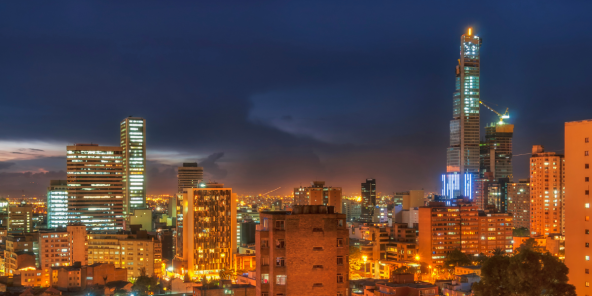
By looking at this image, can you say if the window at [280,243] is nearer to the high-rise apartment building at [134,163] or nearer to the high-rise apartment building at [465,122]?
the high-rise apartment building at [134,163]

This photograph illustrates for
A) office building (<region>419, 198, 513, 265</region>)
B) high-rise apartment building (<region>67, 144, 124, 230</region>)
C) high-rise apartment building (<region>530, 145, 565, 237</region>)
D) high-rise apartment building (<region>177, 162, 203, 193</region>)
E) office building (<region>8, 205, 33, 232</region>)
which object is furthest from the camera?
high-rise apartment building (<region>177, 162, 203, 193</region>)

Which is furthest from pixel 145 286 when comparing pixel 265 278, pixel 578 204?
pixel 578 204

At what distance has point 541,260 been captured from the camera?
93.8 ft

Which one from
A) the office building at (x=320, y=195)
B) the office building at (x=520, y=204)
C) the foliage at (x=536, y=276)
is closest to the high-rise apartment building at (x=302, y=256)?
the foliage at (x=536, y=276)

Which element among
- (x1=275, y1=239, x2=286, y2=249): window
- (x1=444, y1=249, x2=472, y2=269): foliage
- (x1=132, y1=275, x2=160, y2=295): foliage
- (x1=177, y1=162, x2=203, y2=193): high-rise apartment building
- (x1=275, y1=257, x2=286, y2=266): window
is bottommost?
(x1=132, y1=275, x2=160, y2=295): foliage

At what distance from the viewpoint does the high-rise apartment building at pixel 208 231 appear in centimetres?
8212

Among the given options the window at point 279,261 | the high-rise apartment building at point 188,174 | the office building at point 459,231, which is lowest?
the office building at point 459,231

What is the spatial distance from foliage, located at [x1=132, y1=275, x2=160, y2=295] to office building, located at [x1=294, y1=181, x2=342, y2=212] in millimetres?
70059

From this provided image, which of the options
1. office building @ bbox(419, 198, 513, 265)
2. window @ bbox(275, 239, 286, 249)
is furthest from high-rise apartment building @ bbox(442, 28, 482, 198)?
window @ bbox(275, 239, 286, 249)

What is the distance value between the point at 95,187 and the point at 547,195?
9489 cm

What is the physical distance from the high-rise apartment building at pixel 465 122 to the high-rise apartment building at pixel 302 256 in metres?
132

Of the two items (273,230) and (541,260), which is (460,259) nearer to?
(541,260)

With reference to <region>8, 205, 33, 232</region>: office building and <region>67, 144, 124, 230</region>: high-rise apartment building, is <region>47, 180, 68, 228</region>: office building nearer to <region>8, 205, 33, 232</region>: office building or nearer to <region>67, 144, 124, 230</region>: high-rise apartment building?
<region>67, 144, 124, 230</region>: high-rise apartment building

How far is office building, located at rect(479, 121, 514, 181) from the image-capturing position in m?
178
